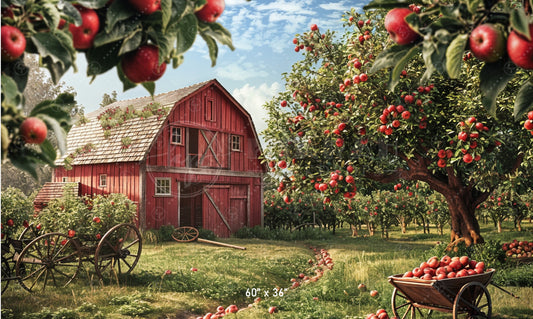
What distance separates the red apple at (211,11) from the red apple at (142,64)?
172 millimetres

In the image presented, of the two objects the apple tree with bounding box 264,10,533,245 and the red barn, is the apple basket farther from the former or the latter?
the red barn

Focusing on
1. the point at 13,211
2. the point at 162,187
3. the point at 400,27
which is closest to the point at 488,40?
the point at 400,27

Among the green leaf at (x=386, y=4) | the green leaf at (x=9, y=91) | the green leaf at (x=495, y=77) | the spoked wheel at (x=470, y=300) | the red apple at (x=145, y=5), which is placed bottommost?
the spoked wheel at (x=470, y=300)

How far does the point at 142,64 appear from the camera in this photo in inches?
45.5

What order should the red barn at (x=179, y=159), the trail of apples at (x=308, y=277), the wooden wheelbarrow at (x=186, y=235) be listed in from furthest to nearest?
1. the red barn at (x=179, y=159)
2. the wooden wheelbarrow at (x=186, y=235)
3. the trail of apples at (x=308, y=277)

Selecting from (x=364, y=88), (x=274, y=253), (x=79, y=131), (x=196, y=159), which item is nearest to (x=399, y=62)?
(x=364, y=88)

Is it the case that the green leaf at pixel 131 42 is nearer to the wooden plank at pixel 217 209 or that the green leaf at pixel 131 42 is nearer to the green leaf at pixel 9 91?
the green leaf at pixel 9 91

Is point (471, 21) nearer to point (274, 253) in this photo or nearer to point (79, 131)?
point (274, 253)

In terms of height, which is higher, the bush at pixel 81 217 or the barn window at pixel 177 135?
the barn window at pixel 177 135

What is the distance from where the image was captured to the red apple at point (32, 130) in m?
1.00

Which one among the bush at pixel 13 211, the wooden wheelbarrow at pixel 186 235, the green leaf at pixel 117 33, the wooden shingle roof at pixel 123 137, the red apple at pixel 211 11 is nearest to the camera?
the green leaf at pixel 117 33

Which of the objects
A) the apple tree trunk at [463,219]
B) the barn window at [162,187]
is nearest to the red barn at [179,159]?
the barn window at [162,187]

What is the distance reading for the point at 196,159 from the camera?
14.5 meters

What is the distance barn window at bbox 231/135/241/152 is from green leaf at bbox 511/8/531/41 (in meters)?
14.3
